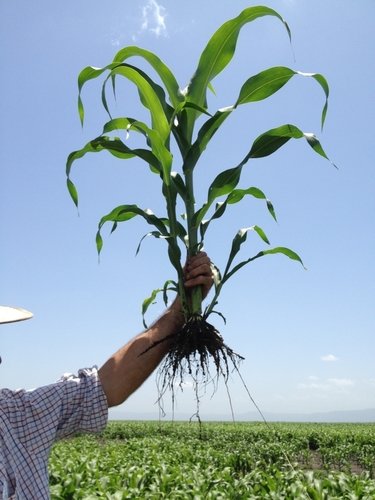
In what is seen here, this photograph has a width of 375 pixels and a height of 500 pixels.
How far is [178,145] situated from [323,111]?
765 mm

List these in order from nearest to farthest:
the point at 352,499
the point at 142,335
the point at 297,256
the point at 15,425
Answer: the point at 15,425, the point at 142,335, the point at 297,256, the point at 352,499

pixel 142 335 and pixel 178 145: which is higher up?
pixel 178 145

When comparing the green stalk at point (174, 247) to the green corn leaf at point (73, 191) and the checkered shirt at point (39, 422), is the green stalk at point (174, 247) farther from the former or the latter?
the green corn leaf at point (73, 191)

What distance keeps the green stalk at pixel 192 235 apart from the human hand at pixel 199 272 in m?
0.04

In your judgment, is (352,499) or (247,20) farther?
(352,499)

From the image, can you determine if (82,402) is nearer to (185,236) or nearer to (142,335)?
(142,335)

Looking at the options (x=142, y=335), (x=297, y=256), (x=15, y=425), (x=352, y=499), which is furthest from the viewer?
(x=352, y=499)

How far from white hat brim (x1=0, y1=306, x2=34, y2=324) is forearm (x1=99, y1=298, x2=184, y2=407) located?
418 millimetres

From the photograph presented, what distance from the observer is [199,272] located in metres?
2.09

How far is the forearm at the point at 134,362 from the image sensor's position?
6.75ft

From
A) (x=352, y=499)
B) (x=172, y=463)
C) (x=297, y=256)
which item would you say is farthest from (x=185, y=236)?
(x=172, y=463)

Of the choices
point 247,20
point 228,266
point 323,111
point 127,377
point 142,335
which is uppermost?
point 247,20

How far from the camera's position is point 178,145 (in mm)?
2357

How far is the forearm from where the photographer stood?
206 cm
